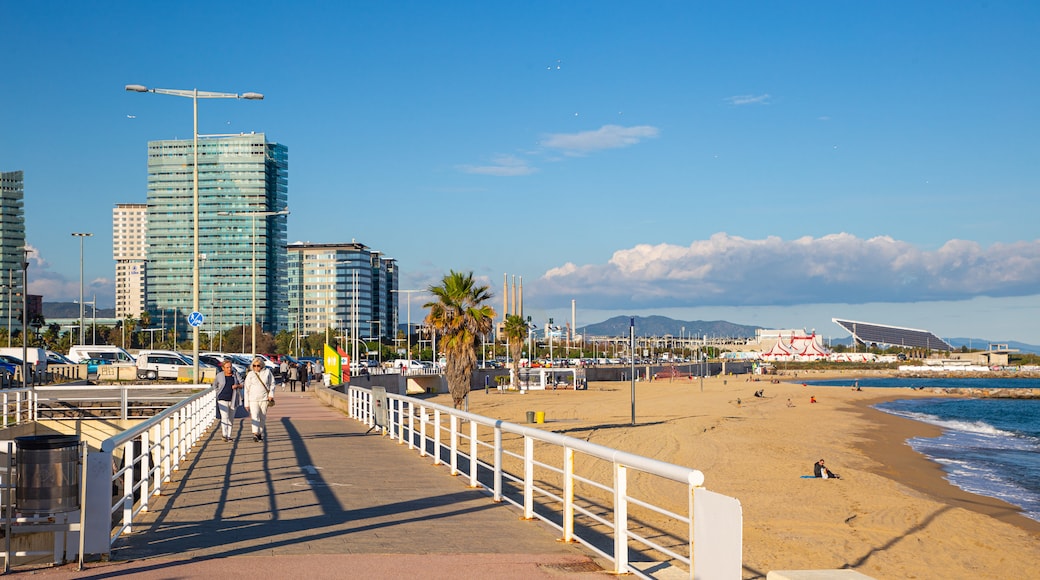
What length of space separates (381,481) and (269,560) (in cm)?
564

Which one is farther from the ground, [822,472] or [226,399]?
[226,399]

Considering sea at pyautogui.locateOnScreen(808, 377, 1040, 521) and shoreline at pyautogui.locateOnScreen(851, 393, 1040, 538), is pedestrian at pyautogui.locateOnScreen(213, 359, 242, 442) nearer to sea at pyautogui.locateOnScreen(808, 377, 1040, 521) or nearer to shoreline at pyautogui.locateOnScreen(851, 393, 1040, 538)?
shoreline at pyautogui.locateOnScreen(851, 393, 1040, 538)

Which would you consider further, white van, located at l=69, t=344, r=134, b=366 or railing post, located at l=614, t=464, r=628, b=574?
white van, located at l=69, t=344, r=134, b=366

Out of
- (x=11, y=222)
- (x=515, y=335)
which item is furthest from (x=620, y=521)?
(x=11, y=222)

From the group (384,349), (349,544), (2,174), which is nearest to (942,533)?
(349,544)

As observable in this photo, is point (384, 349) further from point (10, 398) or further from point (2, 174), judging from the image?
point (10, 398)

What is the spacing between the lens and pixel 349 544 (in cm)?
854

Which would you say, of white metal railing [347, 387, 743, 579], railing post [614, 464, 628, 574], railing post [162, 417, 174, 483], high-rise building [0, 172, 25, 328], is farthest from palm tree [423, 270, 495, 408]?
high-rise building [0, 172, 25, 328]

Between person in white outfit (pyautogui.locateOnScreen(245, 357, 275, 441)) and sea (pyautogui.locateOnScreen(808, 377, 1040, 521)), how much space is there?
644 inches

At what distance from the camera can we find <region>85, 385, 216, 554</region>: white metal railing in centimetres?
776

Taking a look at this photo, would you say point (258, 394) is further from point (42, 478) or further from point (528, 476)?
point (42, 478)

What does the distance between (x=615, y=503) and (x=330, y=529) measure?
313 centimetres

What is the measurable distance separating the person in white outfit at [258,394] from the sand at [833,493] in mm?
9377

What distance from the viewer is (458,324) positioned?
36375 millimetres
